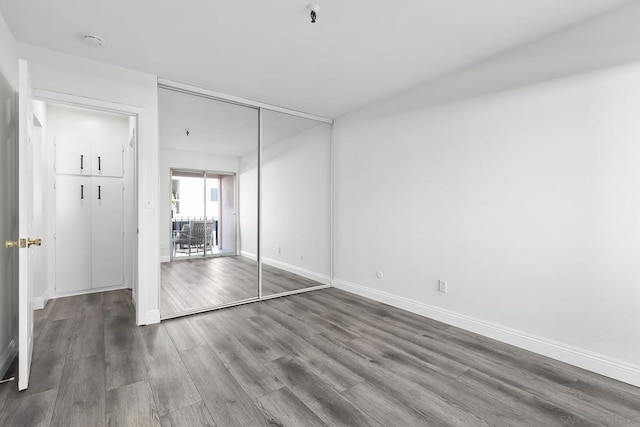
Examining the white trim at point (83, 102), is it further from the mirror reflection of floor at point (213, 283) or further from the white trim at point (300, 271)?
the white trim at point (300, 271)

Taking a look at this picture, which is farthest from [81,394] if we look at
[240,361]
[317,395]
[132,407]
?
[317,395]

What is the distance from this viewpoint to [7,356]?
225 centimetres

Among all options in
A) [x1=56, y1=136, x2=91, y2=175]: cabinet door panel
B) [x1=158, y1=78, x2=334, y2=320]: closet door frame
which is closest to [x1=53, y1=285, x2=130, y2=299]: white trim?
[x1=56, y1=136, x2=91, y2=175]: cabinet door panel

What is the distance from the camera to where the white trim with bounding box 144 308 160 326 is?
10.1 ft

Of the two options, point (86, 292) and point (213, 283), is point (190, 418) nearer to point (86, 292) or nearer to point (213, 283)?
point (213, 283)

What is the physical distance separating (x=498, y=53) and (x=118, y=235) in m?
5.23

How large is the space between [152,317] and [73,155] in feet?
8.81

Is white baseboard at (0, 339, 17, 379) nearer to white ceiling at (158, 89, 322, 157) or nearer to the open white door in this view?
the open white door

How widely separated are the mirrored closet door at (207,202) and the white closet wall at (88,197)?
757 millimetres

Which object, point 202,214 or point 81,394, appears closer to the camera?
point 81,394

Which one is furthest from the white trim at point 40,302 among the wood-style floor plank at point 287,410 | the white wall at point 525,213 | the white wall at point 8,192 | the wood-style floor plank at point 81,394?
the white wall at point 525,213

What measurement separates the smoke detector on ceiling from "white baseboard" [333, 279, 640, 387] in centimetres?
390

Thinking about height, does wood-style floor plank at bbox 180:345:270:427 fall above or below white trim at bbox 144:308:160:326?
below

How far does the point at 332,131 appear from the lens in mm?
4742
